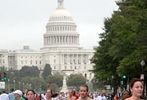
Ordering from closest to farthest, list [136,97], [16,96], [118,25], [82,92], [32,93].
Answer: [136,97]
[82,92]
[32,93]
[16,96]
[118,25]

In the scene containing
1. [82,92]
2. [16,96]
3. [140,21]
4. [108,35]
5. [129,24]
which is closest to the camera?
[82,92]

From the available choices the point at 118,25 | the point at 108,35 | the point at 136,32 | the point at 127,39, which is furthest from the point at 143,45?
the point at 108,35

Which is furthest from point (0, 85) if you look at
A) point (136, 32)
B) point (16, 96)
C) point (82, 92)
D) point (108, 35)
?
point (82, 92)

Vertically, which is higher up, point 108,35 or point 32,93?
point 108,35

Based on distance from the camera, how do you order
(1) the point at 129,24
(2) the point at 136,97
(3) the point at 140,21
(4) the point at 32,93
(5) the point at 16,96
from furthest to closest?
(1) the point at 129,24 → (3) the point at 140,21 → (5) the point at 16,96 → (4) the point at 32,93 → (2) the point at 136,97

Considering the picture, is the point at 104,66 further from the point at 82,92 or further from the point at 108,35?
the point at 82,92

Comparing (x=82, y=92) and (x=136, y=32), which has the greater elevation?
(x=136, y=32)

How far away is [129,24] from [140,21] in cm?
610

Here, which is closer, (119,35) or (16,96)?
(16,96)

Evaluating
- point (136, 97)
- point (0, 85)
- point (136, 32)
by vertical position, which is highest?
point (136, 32)

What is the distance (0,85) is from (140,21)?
10.3 metres

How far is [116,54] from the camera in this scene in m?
58.0

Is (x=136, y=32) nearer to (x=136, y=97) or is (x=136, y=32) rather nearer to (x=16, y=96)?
(x=16, y=96)

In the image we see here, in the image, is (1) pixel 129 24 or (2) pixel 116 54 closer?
(1) pixel 129 24
